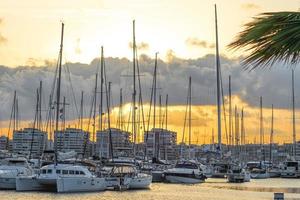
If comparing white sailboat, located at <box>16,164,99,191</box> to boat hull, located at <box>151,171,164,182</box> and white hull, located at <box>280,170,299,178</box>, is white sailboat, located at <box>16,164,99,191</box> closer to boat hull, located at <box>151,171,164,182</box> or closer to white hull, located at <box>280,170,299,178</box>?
boat hull, located at <box>151,171,164,182</box>

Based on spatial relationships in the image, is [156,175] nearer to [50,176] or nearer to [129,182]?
[129,182]

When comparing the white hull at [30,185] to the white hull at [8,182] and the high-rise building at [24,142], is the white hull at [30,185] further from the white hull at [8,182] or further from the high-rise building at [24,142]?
the high-rise building at [24,142]

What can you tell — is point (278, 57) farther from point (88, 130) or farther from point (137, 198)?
point (88, 130)

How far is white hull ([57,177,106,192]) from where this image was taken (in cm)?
6406

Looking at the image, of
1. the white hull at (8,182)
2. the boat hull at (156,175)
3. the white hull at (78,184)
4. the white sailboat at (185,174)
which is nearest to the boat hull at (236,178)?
the white sailboat at (185,174)

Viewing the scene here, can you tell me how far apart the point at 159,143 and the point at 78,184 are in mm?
59572

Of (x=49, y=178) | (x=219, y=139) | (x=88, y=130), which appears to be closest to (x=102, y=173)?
(x=49, y=178)

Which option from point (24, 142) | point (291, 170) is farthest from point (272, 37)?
point (24, 142)

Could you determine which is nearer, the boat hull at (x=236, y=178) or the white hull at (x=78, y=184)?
the white hull at (x=78, y=184)

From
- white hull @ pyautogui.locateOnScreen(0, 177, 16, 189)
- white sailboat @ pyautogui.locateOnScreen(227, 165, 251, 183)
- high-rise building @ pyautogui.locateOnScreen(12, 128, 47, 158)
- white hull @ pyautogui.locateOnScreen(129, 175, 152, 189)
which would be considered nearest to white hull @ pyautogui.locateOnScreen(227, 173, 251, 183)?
white sailboat @ pyautogui.locateOnScreen(227, 165, 251, 183)

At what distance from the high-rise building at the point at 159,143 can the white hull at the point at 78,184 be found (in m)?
29.6

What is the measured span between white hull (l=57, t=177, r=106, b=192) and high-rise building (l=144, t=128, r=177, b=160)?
2958cm

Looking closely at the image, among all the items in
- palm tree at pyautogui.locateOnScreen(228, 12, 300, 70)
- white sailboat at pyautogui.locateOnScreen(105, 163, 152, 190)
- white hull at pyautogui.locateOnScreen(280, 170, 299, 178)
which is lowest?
white hull at pyautogui.locateOnScreen(280, 170, 299, 178)

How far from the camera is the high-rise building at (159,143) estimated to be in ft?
372
